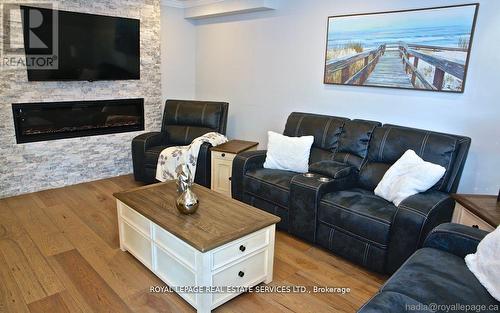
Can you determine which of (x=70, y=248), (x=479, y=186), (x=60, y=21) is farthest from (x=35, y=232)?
(x=479, y=186)

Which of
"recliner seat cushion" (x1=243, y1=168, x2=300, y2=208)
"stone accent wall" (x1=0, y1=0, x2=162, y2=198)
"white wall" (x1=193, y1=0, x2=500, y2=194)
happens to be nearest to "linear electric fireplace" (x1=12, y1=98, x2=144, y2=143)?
"stone accent wall" (x1=0, y1=0, x2=162, y2=198)

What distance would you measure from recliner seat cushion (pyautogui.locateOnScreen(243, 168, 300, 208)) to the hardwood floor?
0.36 metres

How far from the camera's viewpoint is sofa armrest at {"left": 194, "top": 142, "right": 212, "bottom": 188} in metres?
3.97

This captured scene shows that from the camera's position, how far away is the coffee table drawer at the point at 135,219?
2.40 metres

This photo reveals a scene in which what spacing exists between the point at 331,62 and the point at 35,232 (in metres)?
3.25

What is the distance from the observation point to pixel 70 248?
2752mm

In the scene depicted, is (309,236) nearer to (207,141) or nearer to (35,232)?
(207,141)

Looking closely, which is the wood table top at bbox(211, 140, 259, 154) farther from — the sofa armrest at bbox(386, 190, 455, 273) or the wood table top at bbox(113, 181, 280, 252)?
the sofa armrest at bbox(386, 190, 455, 273)

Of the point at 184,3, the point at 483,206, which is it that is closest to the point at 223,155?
the point at 483,206

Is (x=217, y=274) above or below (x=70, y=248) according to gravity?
above

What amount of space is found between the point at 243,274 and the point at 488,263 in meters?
1.33

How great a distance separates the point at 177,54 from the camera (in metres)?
5.08

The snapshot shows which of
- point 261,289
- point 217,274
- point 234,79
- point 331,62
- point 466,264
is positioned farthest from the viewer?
point 234,79

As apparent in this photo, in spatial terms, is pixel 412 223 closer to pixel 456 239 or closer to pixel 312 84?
pixel 456 239
